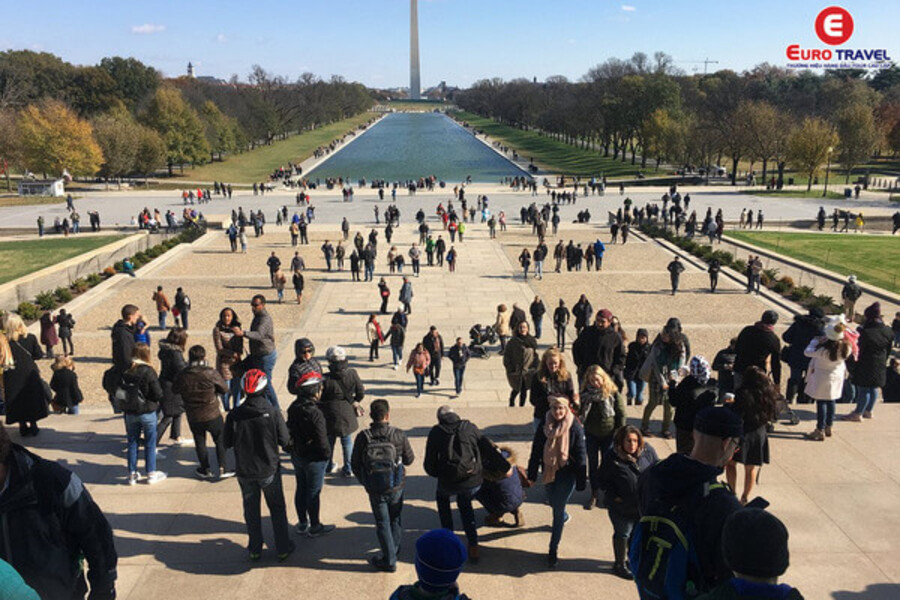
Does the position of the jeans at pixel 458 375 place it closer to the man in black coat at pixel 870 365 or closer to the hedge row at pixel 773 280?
the man in black coat at pixel 870 365

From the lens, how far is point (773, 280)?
2528 cm

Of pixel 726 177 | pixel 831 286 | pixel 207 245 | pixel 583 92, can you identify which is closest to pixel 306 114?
pixel 583 92

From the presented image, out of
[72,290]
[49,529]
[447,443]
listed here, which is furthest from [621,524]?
[72,290]

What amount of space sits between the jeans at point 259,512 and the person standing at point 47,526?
197 centimetres

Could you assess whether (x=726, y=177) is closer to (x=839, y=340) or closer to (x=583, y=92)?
(x=583, y=92)

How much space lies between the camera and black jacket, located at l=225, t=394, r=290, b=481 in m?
5.77

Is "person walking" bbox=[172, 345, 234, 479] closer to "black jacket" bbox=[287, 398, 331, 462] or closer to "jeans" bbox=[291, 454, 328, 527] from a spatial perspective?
"jeans" bbox=[291, 454, 328, 527]

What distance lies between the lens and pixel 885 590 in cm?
522

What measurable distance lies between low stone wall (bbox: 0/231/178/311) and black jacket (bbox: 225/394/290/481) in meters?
19.7

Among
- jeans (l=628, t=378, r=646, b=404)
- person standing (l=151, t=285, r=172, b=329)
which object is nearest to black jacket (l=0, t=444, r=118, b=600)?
jeans (l=628, t=378, r=646, b=404)

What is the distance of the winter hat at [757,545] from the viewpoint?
2525 millimetres

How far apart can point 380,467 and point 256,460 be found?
1115 mm

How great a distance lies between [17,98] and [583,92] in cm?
8175

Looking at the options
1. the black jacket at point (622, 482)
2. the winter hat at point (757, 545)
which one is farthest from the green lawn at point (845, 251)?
the winter hat at point (757, 545)
